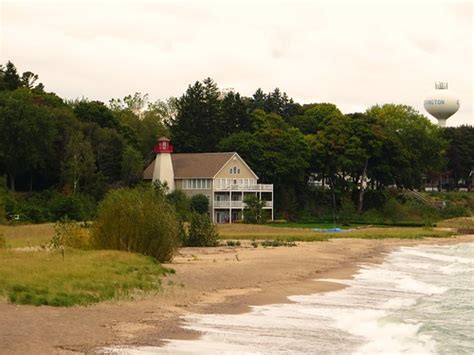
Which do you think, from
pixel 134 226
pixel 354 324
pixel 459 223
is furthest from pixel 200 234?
pixel 459 223

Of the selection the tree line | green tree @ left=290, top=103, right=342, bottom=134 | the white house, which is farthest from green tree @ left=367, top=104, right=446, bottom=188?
the white house

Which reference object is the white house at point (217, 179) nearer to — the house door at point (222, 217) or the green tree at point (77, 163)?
the house door at point (222, 217)

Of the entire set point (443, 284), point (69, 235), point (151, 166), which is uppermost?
point (151, 166)

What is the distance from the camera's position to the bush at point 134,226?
31188 mm

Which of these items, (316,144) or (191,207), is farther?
(316,144)

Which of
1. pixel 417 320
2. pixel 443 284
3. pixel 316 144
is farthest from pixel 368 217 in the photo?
pixel 417 320

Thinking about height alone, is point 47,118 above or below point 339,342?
above

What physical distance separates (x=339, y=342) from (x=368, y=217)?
6857 cm

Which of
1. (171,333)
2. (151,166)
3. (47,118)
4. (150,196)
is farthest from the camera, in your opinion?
(151,166)

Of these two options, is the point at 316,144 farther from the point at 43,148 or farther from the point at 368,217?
the point at 43,148

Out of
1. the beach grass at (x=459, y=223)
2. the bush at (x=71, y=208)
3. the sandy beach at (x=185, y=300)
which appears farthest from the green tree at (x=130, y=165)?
the beach grass at (x=459, y=223)

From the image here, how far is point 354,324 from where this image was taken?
Result: 20.7 meters

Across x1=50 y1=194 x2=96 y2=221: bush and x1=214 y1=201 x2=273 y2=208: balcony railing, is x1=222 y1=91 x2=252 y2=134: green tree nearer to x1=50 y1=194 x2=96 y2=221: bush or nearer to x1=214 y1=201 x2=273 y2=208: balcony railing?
x1=214 y1=201 x2=273 y2=208: balcony railing

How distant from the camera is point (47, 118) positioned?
6712cm
